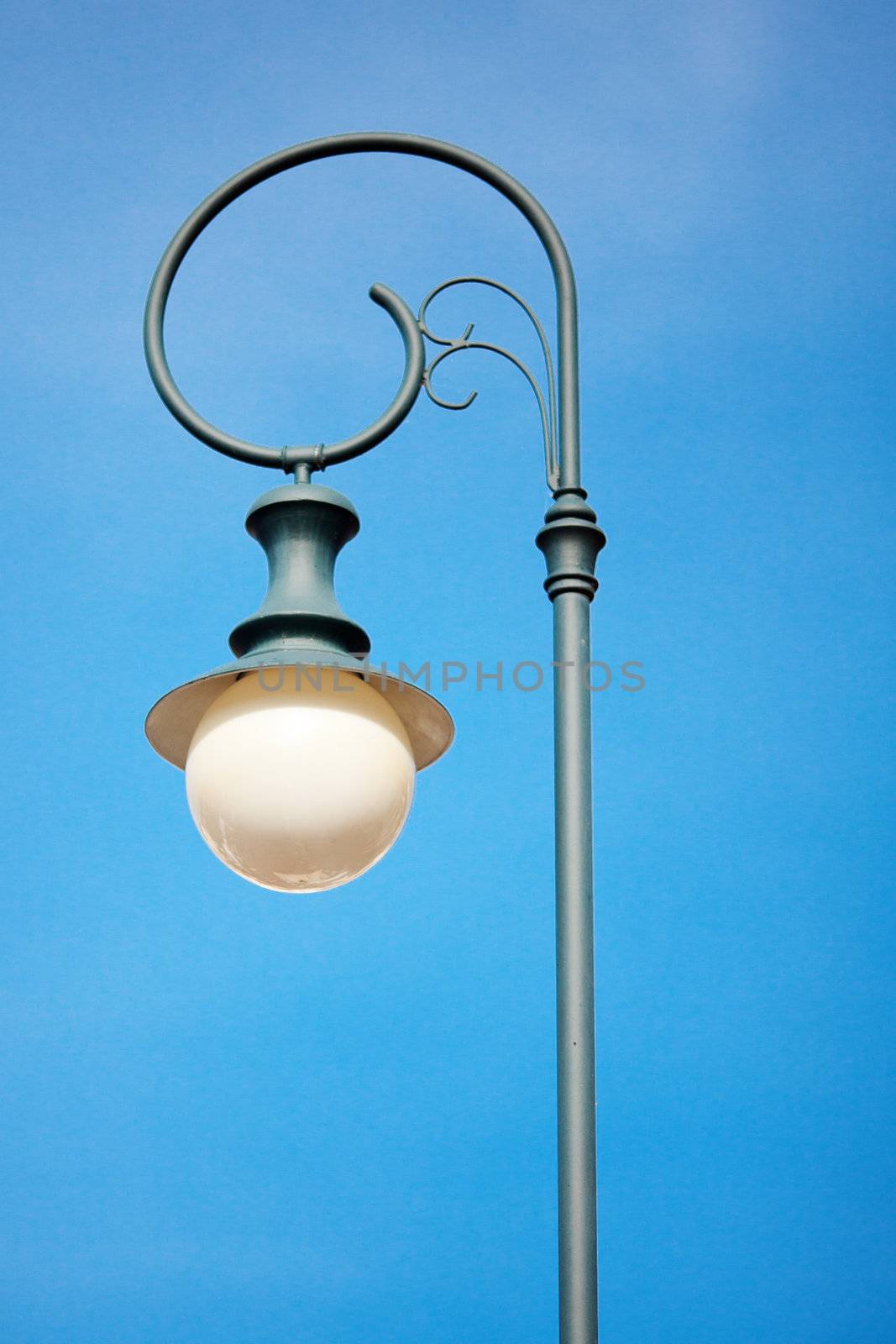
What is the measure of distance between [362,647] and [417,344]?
928 mm

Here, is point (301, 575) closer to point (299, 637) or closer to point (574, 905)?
point (299, 637)

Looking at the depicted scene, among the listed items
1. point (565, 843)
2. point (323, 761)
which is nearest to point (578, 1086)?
point (565, 843)

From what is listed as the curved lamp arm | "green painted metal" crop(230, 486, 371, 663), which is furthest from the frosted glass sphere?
the curved lamp arm

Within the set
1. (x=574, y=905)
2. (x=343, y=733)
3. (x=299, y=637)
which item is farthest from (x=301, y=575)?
(x=574, y=905)

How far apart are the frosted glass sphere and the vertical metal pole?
1.18ft

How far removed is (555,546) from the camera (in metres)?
3.67

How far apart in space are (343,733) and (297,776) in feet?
0.43

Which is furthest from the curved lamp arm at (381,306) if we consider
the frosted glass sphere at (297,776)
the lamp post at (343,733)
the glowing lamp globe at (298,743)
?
the frosted glass sphere at (297,776)

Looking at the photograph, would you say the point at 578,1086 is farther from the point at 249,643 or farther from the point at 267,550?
the point at 267,550

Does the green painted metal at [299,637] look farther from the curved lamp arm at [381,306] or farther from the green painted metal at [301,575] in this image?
the curved lamp arm at [381,306]

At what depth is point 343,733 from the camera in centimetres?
323

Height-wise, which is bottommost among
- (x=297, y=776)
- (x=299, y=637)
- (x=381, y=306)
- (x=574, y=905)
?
(x=574, y=905)

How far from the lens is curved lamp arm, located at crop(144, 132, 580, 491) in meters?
3.84

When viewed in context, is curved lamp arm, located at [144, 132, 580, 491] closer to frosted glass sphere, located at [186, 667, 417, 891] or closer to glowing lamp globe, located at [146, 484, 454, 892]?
glowing lamp globe, located at [146, 484, 454, 892]
